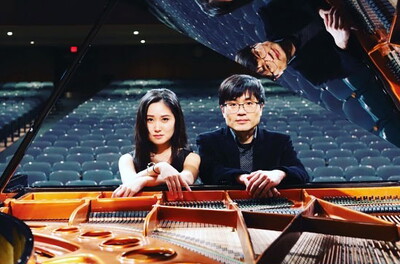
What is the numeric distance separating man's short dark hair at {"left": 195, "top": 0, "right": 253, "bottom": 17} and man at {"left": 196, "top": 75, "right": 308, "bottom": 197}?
33 cm

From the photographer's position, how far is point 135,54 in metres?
15.0

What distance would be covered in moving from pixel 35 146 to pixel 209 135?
5055 mm

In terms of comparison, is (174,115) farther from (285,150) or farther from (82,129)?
(82,129)

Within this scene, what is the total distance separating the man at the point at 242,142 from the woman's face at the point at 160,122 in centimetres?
23

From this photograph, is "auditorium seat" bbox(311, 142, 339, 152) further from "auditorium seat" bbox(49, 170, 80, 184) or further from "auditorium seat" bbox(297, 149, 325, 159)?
"auditorium seat" bbox(49, 170, 80, 184)

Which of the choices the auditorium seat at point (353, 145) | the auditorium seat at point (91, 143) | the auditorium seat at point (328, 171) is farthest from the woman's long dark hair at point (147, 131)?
the auditorium seat at point (91, 143)

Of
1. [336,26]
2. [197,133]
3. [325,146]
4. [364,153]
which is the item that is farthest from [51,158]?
[336,26]

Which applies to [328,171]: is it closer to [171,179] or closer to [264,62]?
[264,62]

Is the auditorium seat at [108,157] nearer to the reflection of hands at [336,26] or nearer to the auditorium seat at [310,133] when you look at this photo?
the auditorium seat at [310,133]

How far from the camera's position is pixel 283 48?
248cm

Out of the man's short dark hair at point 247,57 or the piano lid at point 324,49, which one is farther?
the man's short dark hair at point 247,57

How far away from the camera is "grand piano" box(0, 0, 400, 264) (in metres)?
1.46

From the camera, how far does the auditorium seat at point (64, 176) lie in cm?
529

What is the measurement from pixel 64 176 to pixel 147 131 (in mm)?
3221
